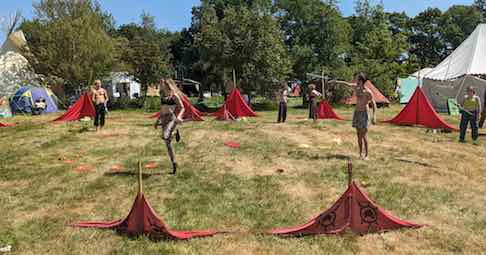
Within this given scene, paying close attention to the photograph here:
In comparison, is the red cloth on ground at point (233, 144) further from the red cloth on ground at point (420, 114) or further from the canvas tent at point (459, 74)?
the canvas tent at point (459, 74)

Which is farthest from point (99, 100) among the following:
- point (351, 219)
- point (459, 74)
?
point (459, 74)

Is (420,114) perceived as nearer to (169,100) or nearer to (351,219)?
(169,100)

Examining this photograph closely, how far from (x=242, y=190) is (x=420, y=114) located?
10.7 m

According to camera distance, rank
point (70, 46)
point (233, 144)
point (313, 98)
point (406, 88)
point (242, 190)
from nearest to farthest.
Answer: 1. point (242, 190)
2. point (233, 144)
3. point (313, 98)
4. point (70, 46)
5. point (406, 88)

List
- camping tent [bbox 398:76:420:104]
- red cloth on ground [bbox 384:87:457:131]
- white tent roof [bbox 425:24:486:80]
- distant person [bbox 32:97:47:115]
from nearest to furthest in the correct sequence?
red cloth on ground [bbox 384:87:457:131] < white tent roof [bbox 425:24:486:80] < distant person [bbox 32:97:47:115] < camping tent [bbox 398:76:420:104]

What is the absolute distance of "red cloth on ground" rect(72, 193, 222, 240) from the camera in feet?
17.1

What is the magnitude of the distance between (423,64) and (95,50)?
51.8 metres

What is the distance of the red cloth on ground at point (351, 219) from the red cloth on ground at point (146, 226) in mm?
1114

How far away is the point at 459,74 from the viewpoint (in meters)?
23.1

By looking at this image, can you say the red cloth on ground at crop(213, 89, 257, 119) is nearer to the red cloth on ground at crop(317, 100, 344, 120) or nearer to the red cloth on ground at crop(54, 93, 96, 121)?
the red cloth on ground at crop(317, 100, 344, 120)

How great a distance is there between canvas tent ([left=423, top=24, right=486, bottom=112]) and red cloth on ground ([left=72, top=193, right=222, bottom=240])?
2142 cm

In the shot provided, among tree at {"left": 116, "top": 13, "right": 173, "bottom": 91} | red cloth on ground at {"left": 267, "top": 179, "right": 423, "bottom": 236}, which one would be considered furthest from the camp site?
tree at {"left": 116, "top": 13, "right": 173, "bottom": 91}

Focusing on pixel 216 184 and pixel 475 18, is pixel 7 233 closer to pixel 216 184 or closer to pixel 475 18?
pixel 216 184

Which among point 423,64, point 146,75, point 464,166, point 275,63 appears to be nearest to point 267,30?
point 275,63
